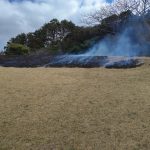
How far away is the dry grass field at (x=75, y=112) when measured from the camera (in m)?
7.70

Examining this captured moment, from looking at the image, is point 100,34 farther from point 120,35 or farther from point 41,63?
point 41,63

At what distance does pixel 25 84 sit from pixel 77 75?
2.23 m

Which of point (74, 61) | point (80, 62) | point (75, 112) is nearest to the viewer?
point (75, 112)

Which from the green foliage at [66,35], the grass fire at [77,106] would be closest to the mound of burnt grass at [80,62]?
the grass fire at [77,106]

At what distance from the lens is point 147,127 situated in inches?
326

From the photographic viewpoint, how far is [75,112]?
9250 mm

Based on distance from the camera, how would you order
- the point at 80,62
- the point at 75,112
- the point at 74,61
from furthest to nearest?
the point at 74,61 < the point at 80,62 < the point at 75,112

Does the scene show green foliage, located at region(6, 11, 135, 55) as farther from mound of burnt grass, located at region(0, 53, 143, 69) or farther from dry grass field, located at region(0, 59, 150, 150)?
dry grass field, located at region(0, 59, 150, 150)

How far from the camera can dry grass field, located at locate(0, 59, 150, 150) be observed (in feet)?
25.2

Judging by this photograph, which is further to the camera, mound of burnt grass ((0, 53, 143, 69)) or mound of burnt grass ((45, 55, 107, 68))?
mound of burnt grass ((45, 55, 107, 68))

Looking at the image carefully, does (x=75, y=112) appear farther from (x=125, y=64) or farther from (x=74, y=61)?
(x=74, y=61)

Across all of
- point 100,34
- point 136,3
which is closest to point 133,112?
point 136,3

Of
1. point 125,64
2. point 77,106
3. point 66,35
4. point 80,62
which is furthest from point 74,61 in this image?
point 66,35

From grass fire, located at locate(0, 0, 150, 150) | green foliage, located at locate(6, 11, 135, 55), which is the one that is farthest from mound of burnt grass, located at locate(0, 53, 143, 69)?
green foliage, located at locate(6, 11, 135, 55)
